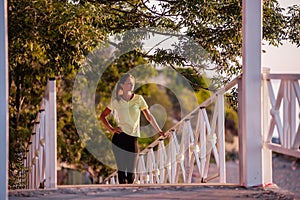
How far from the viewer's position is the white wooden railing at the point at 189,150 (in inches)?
239

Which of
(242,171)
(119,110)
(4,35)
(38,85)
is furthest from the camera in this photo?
(38,85)

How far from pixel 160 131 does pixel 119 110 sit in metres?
0.81

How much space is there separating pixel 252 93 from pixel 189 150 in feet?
5.45

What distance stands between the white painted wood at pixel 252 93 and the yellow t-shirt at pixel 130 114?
56.8 inches

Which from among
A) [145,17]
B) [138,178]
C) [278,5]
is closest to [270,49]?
[278,5]

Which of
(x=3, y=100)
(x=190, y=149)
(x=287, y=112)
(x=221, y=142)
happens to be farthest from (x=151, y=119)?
(x=3, y=100)

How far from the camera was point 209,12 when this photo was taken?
21.9 feet

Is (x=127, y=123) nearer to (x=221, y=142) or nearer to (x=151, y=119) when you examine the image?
(x=151, y=119)

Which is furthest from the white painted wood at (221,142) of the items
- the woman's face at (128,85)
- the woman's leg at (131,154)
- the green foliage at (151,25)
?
the woman's face at (128,85)

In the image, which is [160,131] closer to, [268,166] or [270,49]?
[270,49]

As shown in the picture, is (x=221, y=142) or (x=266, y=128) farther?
(x=221, y=142)

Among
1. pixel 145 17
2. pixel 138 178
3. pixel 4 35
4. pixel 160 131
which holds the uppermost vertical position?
pixel 145 17

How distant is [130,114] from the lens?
6289 millimetres

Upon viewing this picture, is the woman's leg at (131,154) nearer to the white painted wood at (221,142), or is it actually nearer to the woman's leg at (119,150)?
the woman's leg at (119,150)
